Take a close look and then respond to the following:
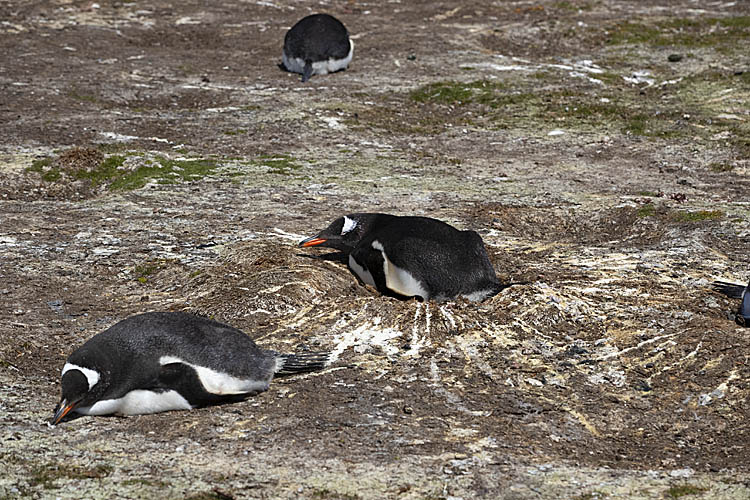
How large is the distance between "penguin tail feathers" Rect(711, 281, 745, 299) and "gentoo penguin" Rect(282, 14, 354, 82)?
849 cm

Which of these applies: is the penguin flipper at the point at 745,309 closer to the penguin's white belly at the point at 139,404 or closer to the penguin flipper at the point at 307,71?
the penguin's white belly at the point at 139,404

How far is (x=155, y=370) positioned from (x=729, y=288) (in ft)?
14.2

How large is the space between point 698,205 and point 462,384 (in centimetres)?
467

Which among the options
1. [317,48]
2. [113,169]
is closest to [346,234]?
[113,169]

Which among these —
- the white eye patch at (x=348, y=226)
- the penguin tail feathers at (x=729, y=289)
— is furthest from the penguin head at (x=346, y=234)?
the penguin tail feathers at (x=729, y=289)

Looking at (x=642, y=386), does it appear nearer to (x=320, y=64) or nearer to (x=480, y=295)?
(x=480, y=295)

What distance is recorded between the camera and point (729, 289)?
695 centimetres

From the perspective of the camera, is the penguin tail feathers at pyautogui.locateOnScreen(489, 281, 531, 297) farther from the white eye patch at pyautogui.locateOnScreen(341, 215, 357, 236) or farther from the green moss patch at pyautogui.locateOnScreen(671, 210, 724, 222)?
the green moss patch at pyautogui.locateOnScreen(671, 210, 724, 222)

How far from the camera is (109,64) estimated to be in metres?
14.8

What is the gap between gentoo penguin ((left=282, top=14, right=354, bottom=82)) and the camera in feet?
47.4

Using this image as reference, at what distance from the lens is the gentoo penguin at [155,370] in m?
5.02

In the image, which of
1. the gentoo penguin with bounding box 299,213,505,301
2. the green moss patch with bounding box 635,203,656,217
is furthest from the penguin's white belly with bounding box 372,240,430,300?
the green moss patch with bounding box 635,203,656,217

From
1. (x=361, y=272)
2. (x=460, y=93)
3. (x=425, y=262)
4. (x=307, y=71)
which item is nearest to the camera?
(x=425, y=262)

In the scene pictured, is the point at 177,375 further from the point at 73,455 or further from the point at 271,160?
the point at 271,160
